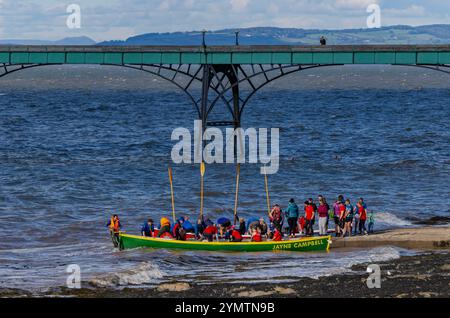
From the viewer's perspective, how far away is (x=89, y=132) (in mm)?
89375

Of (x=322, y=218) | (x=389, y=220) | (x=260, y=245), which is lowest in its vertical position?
(x=389, y=220)

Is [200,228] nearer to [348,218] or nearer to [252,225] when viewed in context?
[252,225]

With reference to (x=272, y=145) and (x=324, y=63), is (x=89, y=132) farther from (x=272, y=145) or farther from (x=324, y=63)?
(x=324, y=63)

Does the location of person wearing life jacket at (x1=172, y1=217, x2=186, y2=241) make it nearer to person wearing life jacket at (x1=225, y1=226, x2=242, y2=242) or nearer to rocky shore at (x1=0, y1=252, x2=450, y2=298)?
person wearing life jacket at (x1=225, y1=226, x2=242, y2=242)

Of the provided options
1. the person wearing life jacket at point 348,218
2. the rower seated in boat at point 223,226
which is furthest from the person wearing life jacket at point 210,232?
the person wearing life jacket at point 348,218

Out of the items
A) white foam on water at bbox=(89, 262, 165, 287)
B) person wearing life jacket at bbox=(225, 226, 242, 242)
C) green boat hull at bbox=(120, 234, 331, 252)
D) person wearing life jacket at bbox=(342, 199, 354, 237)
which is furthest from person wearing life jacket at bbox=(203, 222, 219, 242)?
person wearing life jacket at bbox=(342, 199, 354, 237)

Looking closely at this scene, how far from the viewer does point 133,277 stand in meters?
32.7

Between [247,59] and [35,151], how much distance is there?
21.1m

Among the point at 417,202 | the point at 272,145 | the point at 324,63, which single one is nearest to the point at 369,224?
the point at 417,202

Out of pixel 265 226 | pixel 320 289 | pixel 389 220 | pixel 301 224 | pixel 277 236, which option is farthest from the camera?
pixel 389 220

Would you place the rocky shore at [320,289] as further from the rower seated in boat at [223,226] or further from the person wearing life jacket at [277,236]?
the rower seated in boat at [223,226]

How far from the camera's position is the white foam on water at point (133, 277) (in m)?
31.7

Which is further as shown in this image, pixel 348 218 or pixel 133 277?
pixel 348 218

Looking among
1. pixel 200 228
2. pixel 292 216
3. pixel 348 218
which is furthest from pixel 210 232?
pixel 348 218
